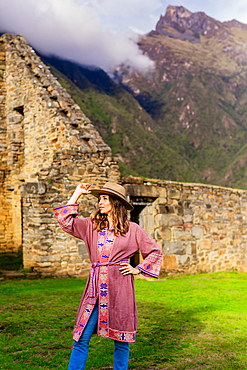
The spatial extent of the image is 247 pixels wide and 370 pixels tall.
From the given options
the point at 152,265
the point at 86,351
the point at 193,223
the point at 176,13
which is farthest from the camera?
the point at 176,13

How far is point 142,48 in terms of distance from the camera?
87000mm

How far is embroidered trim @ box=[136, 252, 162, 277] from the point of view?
299cm

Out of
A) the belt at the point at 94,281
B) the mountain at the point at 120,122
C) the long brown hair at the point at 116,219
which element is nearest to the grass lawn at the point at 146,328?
the belt at the point at 94,281

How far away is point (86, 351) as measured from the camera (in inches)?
109

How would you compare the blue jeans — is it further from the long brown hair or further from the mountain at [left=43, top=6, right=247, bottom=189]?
the mountain at [left=43, top=6, right=247, bottom=189]

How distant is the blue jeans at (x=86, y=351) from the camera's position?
8.84 feet

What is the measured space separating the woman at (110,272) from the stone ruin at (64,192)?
545 centimetres

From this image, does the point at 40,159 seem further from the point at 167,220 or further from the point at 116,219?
the point at 116,219

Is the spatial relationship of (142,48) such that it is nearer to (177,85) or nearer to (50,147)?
(177,85)

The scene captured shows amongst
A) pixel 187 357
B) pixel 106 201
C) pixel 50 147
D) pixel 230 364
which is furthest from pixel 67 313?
pixel 50 147

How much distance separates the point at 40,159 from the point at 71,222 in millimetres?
8001

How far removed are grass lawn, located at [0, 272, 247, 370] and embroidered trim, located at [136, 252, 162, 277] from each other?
1.33 metres

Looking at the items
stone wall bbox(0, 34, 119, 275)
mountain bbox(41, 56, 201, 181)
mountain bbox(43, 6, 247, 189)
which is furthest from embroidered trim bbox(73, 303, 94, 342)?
mountain bbox(41, 56, 201, 181)

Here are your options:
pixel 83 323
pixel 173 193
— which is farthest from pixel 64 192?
pixel 83 323
